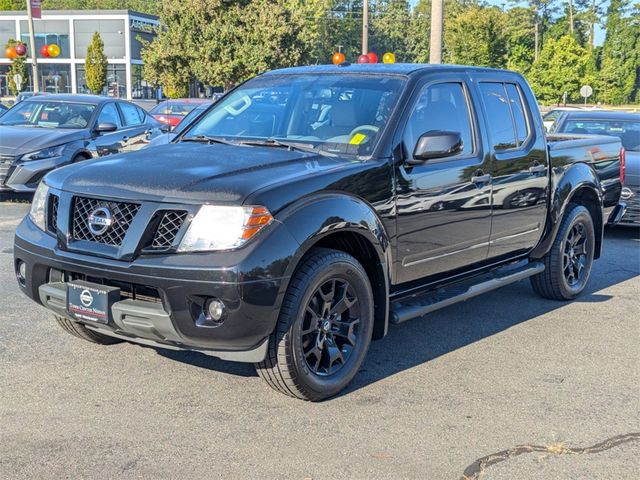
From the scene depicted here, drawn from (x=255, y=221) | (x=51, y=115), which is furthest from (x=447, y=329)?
(x=51, y=115)

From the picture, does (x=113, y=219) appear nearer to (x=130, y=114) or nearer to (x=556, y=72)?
(x=130, y=114)

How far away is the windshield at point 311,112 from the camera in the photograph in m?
4.98

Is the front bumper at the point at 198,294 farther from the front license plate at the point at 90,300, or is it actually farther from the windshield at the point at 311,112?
the windshield at the point at 311,112

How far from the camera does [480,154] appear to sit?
18.1 ft

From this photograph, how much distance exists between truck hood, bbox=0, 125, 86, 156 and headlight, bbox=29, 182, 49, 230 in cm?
687

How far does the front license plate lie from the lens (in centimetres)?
404

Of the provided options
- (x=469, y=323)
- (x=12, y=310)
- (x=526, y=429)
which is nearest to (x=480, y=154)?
(x=469, y=323)

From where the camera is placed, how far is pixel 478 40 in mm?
47438

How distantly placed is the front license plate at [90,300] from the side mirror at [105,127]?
815 centimetres

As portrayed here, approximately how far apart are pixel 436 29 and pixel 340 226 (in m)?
11.1

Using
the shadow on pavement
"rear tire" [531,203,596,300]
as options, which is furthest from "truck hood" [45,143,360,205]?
"rear tire" [531,203,596,300]

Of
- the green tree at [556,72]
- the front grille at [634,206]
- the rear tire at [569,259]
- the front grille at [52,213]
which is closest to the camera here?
the front grille at [52,213]

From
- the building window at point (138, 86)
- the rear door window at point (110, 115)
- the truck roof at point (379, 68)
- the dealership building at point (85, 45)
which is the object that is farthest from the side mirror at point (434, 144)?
the building window at point (138, 86)

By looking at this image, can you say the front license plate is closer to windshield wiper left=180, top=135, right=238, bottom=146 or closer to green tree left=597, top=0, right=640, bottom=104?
windshield wiper left=180, top=135, right=238, bottom=146
